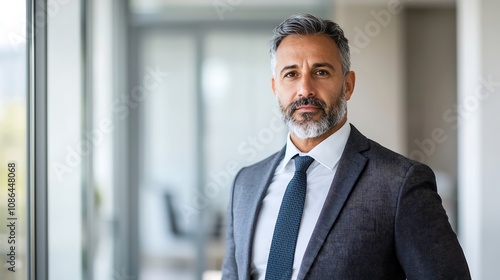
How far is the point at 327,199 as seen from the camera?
1306mm

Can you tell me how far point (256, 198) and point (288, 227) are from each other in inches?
5.6

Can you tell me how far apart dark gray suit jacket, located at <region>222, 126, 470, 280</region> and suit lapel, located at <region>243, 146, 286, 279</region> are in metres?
0.17

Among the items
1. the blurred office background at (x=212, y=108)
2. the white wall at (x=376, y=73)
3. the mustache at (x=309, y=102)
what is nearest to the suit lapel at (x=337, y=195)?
the mustache at (x=309, y=102)

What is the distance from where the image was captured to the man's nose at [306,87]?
138 cm

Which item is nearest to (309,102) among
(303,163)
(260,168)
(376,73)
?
(303,163)

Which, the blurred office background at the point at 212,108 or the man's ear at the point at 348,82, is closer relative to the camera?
the man's ear at the point at 348,82

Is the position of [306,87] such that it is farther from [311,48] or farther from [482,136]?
[482,136]

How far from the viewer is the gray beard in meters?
1.38

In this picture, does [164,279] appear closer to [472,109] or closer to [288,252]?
[472,109]

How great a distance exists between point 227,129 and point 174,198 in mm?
722

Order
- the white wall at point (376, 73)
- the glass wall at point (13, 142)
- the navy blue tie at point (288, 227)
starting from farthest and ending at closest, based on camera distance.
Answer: the white wall at point (376, 73) → the glass wall at point (13, 142) → the navy blue tie at point (288, 227)

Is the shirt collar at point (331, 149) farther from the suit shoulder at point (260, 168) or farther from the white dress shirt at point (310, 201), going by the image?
the suit shoulder at point (260, 168)

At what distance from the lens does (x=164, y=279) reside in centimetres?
469

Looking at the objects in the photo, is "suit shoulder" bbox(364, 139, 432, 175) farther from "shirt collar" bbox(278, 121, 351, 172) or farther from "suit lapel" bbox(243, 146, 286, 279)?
"suit lapel" bbox(243, 146, 286, 279)
